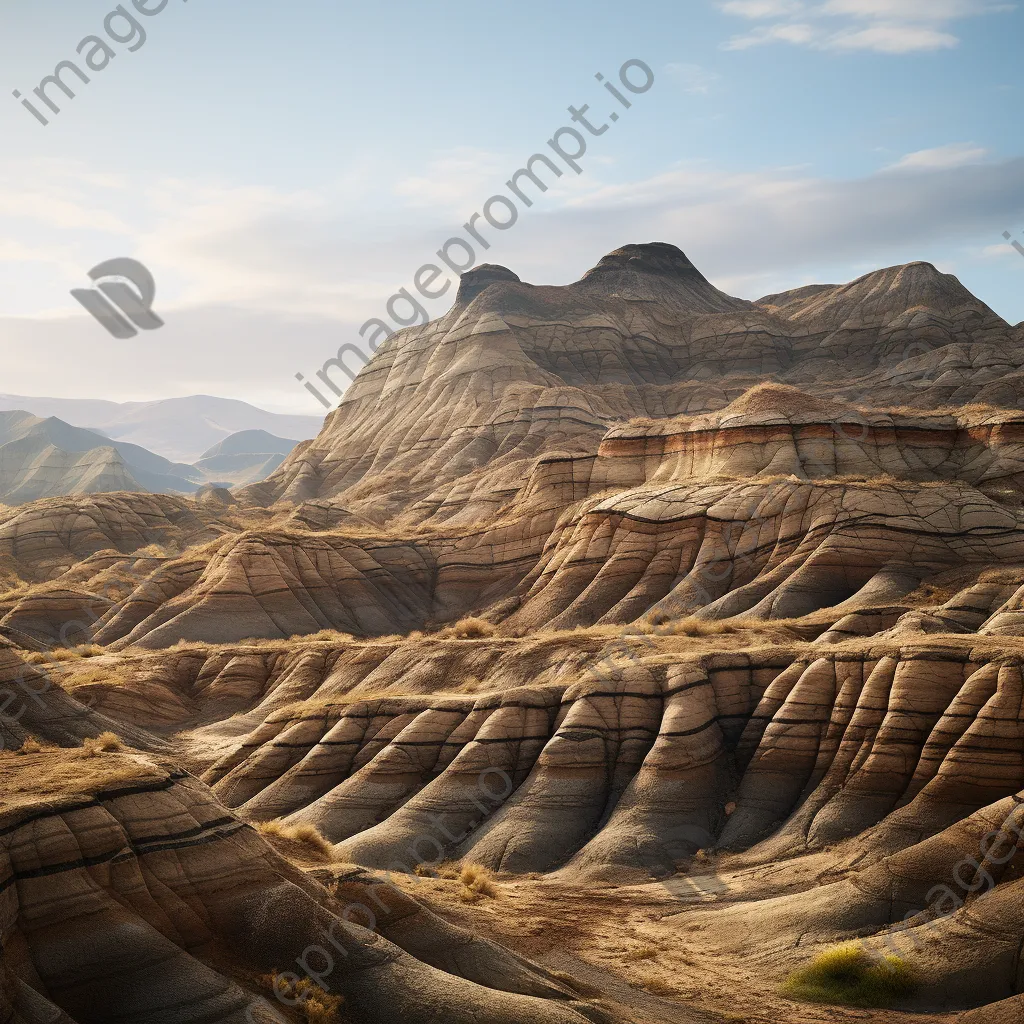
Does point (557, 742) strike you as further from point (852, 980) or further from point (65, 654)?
point (65, 654)

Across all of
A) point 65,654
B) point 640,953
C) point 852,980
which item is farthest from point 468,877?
point 65,654

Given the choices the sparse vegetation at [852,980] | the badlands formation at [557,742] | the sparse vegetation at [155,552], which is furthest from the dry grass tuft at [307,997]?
the sparse vegetation at [155,552]

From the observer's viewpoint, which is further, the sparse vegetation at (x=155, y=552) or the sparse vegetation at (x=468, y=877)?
the sparse vegetation at (x=155, y=552)

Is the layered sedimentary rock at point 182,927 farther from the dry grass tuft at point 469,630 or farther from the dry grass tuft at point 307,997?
the dry grass tuft at point 469,630

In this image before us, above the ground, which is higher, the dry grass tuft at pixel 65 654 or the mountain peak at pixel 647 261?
the mountain peak at pixel 647 261

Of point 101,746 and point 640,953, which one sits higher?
point 101,746

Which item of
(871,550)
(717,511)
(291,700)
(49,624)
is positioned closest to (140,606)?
(49,624)
